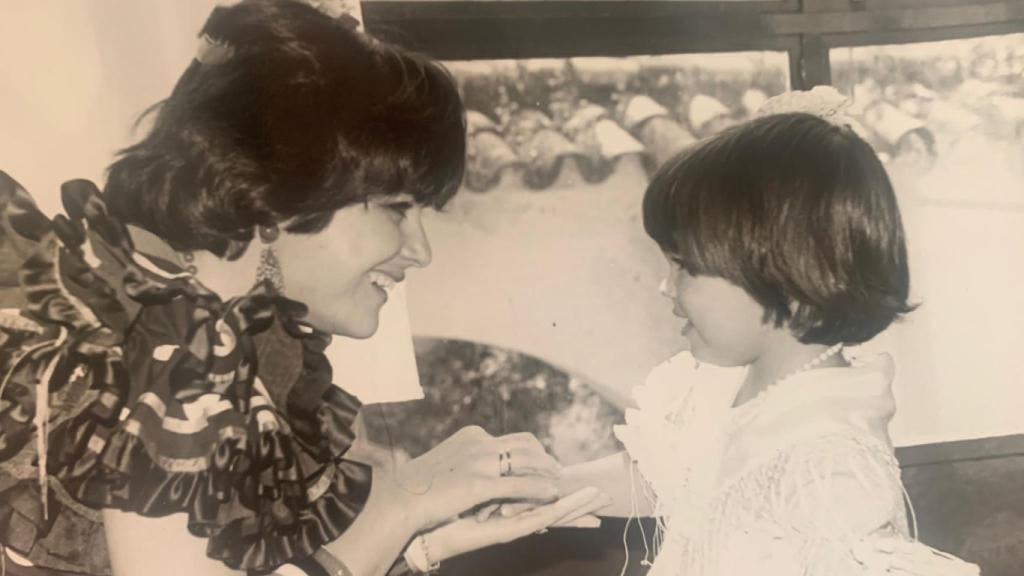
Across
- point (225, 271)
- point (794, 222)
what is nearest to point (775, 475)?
point (794, 222)

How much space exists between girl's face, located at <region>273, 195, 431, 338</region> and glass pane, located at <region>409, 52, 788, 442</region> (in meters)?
0.02

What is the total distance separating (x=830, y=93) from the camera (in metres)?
0.62

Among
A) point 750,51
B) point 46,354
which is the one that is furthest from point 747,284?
point 46,354

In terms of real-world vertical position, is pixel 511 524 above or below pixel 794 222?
below

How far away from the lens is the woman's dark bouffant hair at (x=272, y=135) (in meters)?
0.55

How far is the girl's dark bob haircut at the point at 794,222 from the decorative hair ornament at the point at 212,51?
0.30m

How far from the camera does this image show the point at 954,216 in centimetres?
62

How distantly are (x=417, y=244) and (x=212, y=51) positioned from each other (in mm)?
183

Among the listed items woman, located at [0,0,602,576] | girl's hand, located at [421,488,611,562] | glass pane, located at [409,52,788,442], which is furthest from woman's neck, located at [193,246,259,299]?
girl's hand, located at [421,488,611,562]

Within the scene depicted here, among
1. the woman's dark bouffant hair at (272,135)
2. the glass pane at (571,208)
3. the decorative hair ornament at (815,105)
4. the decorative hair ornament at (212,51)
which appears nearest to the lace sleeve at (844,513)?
the glass pane at (571,208)

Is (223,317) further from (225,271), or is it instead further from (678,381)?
(678,381)

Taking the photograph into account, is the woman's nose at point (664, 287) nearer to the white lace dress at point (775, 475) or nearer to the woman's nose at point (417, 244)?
the white lace dress at point (775, 475)

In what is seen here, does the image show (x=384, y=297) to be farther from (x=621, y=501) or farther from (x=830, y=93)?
(x=830, y=93)

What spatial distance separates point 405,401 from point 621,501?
17 cm
